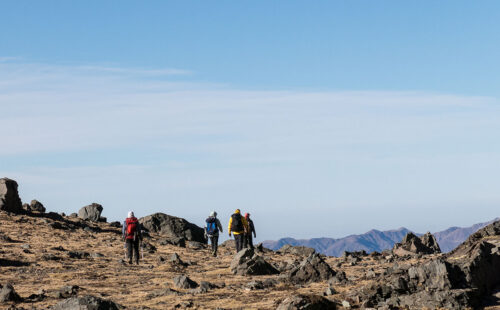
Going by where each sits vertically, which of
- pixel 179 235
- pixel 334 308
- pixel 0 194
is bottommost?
pixel 334 308

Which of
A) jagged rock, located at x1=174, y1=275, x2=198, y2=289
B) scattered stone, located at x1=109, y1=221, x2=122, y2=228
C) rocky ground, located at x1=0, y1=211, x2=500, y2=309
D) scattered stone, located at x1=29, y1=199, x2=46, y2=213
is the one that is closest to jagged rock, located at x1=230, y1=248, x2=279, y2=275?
rocky ground, located at x1=0, y1=211, x2=500, y2=309

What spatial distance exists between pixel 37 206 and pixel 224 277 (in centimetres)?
2836

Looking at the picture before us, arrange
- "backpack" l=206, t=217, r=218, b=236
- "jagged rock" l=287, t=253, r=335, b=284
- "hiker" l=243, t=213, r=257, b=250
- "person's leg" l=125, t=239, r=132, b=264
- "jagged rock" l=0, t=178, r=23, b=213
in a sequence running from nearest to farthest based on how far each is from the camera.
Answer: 1. "jagged rock" l=287, t=253, r=335, b=284
2. "person's leg" l=125, t=239, r=132, b=264
3. "backpack" l=206, t=217, r=218, b=236
4. "hiker" l=243, t=213, r=257, b=250
5. "jagged rock" l=0, t=178, r=23, b=213

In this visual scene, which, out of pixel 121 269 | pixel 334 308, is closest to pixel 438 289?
pixel 334 308

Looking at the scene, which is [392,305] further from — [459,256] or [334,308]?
[459,256]

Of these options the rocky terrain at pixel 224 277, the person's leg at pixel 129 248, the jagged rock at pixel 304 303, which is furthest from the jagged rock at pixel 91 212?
the jagged rock at pixel 304 303

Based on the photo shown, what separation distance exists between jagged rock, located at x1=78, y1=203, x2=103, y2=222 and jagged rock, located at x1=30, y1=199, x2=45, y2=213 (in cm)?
315

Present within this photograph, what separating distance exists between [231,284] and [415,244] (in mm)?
19798

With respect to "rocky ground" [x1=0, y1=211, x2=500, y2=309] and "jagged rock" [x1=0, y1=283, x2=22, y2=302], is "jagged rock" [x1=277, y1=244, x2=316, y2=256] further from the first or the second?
"jagged rock" [x1=0, y1=283, x2=22, y2=302]

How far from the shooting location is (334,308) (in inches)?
647

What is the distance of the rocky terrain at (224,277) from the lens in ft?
55.4

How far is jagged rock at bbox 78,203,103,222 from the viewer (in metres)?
50.6

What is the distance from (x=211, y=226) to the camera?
111 feet

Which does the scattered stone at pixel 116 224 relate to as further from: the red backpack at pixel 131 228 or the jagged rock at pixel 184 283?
the jagged rock at pixel 184 283
